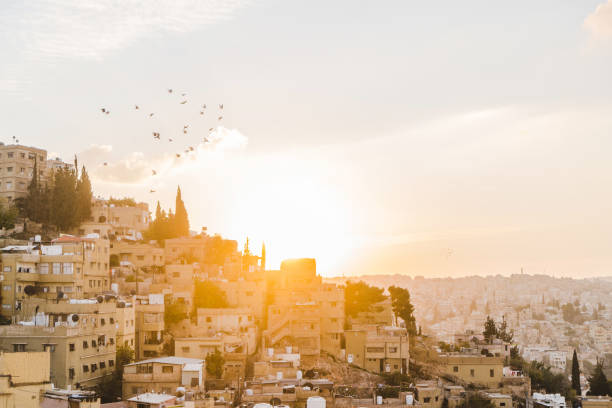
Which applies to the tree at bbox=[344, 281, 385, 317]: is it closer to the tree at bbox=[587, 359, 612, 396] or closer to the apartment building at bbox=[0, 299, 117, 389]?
the tree at bbox=[587, 359, 612, 396]

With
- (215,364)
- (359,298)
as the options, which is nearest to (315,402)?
(215,364)

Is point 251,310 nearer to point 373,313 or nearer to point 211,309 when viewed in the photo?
point 211,309

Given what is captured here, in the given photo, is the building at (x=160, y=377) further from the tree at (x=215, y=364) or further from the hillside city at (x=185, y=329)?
the tree at (x=215, y=364)

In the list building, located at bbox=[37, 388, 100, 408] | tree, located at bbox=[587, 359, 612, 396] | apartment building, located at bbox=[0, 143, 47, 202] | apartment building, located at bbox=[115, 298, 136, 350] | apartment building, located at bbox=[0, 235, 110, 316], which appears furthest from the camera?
apartment building, located at bbox=[0, 143, 47, 202]

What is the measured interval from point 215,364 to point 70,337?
23.5 feet

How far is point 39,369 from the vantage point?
26047 mm

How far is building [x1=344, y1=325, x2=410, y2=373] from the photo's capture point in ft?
144

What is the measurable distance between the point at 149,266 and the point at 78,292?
32.2 ft

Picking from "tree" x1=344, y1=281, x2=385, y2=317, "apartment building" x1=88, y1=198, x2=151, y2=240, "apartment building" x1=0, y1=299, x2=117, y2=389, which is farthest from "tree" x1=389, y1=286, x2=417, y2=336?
"apartment building" x1=0, y1=299, x2=117, y2=389

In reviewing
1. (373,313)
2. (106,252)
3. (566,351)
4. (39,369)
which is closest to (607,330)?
(566,351)

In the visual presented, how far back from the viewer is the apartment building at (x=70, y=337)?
34.6 meters

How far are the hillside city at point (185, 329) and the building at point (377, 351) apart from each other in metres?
0.08

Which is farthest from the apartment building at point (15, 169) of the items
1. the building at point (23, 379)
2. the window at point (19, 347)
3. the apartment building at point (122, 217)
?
the building at point (23, 379)

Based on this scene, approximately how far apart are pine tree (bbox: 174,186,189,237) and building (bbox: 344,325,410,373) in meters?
19.7
